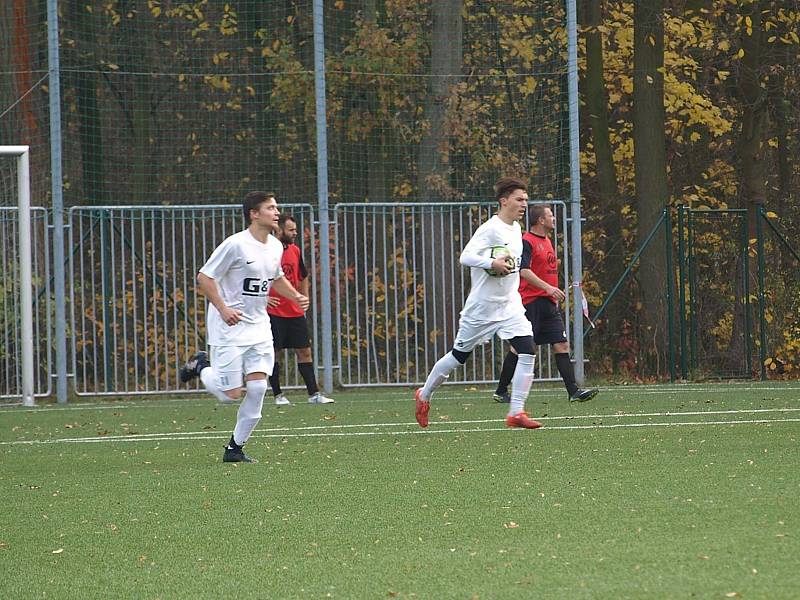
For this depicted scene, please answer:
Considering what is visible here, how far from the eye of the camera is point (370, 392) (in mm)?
18172

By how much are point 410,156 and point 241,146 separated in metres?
2.42

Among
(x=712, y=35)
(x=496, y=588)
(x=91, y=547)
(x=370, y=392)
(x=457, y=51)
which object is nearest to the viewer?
(x=496, y=588)

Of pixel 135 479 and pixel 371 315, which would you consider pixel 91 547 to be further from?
pixel 371 315

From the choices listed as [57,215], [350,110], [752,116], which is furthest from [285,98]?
[752,116]

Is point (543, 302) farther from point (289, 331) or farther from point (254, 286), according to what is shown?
point (254, 286)

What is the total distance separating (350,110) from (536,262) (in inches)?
258

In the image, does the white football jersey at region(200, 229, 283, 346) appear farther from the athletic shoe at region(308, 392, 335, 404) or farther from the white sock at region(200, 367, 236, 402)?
the athletic shoe at region(308, 392, 335, 404)

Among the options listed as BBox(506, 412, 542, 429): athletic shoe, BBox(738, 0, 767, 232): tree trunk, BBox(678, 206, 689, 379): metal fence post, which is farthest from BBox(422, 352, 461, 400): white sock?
BBox(738, 0, 767, 232): tree trunk

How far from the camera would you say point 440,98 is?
19.8 metres

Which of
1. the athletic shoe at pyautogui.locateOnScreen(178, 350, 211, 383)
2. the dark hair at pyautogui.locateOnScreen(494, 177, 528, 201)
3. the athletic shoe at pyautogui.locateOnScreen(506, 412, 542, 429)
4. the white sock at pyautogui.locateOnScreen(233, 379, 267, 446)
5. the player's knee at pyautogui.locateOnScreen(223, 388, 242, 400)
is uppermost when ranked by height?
the dark hair at pyautogui.locateOnScreen(494, 177, 528, 201)

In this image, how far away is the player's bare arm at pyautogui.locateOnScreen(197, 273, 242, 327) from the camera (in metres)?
9.78

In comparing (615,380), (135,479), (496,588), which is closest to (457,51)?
(615,380)

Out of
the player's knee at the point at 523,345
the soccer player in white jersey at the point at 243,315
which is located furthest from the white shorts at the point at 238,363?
the player's knee at the point at 523,345

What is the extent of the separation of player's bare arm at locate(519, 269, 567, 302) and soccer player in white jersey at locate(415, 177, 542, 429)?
0.93 m
